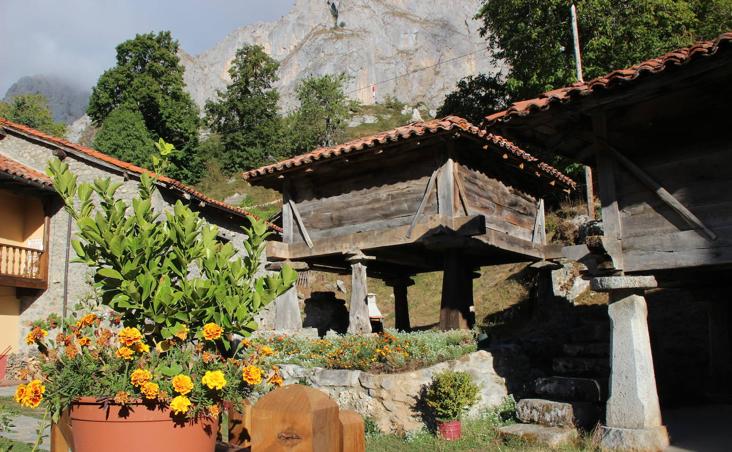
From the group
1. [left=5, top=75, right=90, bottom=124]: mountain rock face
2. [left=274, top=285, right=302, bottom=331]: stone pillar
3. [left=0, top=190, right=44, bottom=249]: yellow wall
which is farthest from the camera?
[left=5, top=75, right=90, bottom=124]: mountain rock face

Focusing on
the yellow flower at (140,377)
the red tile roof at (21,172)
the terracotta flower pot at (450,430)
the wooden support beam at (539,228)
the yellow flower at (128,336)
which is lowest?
the terracotta flower pot at (450,430)

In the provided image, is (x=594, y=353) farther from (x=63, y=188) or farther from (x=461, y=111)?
(x=461, y=111)

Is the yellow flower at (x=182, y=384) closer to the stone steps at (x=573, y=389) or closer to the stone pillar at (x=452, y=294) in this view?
the stone steps at (x=573, y=389)

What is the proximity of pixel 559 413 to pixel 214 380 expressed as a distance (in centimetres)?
484

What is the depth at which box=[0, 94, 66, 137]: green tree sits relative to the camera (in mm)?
37531

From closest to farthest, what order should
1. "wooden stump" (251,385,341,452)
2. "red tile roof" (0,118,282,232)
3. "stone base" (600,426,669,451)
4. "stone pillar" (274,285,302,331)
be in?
"wooden stump" (251,385,341,452) < "stone base" (600,426,669,451) < "stone pillar" (274,285,302,331) < "red tile roof" (0,118,282,232)

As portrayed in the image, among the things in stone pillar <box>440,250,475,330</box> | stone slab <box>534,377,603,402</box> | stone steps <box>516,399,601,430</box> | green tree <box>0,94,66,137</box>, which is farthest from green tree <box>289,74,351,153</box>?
stone steps <box>516,399,601,430</box>

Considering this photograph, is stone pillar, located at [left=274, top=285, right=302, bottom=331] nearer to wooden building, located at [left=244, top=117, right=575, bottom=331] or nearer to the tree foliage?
wooden building, located at [left=244, top=117, right=575, bottom=331]

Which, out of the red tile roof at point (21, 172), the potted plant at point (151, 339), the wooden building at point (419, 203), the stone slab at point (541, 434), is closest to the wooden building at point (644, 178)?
the stone slab at point (541, 434)

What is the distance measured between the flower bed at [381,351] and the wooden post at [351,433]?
580 cm

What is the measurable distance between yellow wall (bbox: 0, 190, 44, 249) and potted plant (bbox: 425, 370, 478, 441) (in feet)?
42.6

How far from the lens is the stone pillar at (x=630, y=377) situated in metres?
5.29

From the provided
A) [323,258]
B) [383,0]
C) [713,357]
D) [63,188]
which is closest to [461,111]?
[323,258]

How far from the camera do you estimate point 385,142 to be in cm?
927
